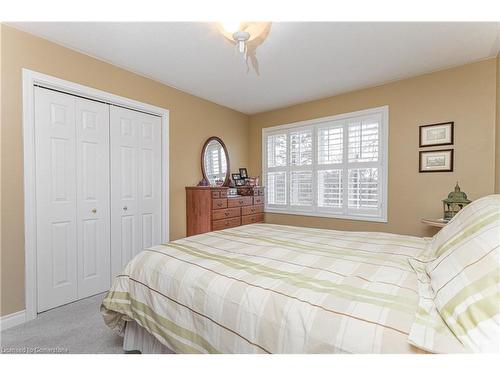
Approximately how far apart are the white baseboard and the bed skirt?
1.16 metres

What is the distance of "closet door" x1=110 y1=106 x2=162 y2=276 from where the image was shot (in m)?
2.76

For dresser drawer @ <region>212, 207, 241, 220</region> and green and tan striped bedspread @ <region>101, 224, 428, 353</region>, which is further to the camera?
dresser drawer @ <region>212, 207, 241, 220</region>

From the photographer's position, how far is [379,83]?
3.20 m

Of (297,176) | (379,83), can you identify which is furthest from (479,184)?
(297,176)

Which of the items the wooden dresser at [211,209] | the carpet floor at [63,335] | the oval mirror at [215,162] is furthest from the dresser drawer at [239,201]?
the carpet floor at [63,335]

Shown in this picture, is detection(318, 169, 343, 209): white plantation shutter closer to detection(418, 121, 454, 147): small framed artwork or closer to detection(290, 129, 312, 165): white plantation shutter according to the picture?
detection(290, 129, 312, 165): white plantation shutter

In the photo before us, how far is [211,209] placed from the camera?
11.0ft

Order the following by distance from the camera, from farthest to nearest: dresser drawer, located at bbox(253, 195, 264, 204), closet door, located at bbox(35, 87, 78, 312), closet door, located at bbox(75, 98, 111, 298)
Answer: dresser drawer, located at bbox(253, 195, 264, 204), closet door, located at bbox(75, 98, 111, 298), closet door, located at bbox(35, 87, 78, 312)

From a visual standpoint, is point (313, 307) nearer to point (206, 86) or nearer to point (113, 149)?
point (113, 149)

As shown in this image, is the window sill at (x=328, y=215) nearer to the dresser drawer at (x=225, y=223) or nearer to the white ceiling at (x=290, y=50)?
the dresser drawer at (x=225, y=223)

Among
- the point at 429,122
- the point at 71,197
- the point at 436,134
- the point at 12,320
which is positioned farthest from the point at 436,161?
the point at 12,320

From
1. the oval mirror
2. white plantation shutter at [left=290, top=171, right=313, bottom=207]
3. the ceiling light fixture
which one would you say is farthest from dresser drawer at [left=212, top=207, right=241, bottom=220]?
the ceiling light fixture
